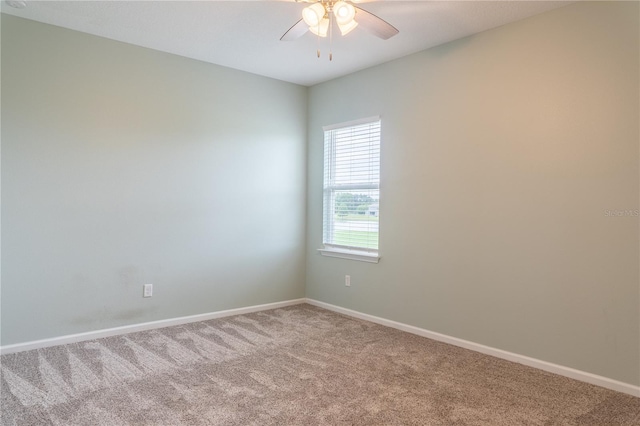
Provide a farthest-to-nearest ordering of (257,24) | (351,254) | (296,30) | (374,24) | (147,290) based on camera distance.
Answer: (351,254) → (147,290) → (257,24) → (296,30) → (374,24)

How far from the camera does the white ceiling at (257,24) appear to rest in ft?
9.89

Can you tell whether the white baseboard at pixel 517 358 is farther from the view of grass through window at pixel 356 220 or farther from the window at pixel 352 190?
the view of grass through window at pixel 356 220

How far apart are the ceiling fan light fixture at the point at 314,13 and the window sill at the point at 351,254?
2406 mm

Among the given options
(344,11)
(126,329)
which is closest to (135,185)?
(126,329)

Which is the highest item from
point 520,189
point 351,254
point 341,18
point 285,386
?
point 341,18

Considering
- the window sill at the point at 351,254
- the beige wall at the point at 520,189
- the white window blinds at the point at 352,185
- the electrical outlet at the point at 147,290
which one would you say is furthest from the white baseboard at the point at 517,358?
the electrical outlet at the point at 147,290

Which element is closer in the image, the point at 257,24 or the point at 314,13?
the point at 314,13

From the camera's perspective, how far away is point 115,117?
12.2ft

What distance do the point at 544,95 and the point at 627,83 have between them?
19.7 inches

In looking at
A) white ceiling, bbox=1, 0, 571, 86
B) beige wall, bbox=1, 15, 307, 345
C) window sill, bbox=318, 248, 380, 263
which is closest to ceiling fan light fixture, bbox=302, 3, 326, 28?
white ceiling, bbox=1, 0, 571, 86

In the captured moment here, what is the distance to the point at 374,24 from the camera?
2.62 meters

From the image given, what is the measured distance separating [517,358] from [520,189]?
1.28 meters

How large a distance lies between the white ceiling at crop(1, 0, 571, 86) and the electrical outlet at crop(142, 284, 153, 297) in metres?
2.20

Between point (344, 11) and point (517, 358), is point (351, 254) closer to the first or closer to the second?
point (517, 358)
